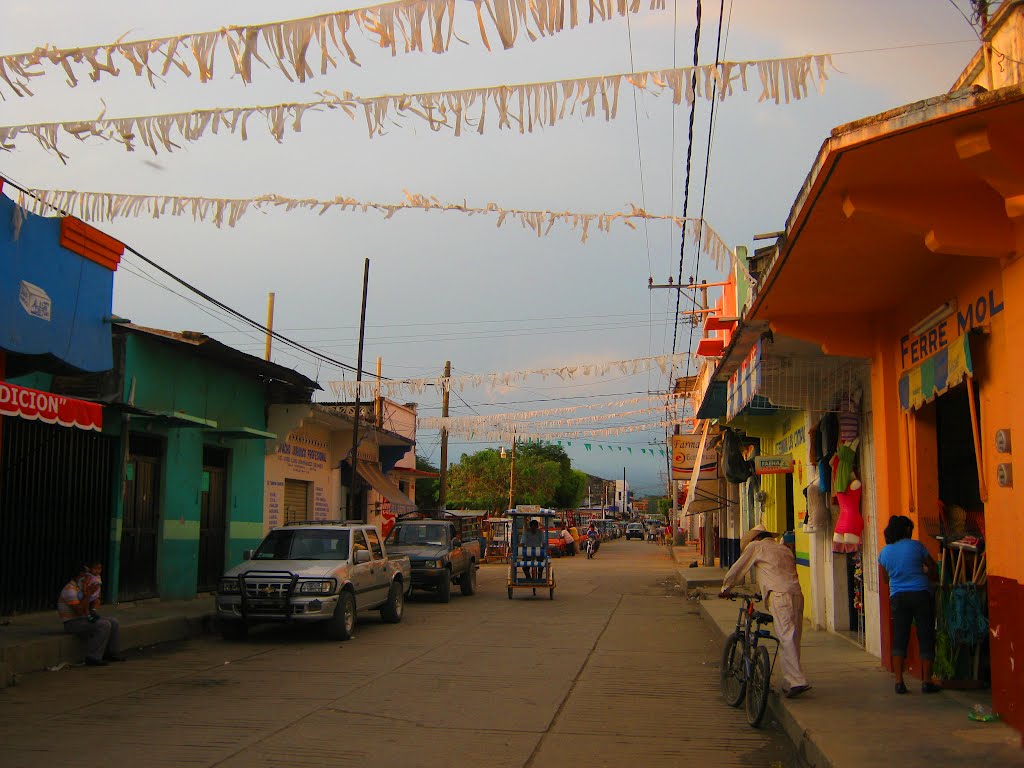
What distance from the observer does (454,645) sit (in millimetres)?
13594

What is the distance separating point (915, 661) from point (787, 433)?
7.82 metres

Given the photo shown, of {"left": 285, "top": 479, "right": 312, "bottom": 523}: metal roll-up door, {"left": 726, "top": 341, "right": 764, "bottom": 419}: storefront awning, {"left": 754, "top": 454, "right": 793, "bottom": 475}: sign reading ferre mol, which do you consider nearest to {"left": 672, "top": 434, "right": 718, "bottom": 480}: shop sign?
{"left": 285, "top": 479, "right": 312, "bottom": 523}: metal roll-up door

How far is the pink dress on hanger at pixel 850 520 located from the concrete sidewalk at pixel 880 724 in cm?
141

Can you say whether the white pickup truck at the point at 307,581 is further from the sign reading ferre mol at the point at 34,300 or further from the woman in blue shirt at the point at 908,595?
the woman in blue shirt at the point at 908,595

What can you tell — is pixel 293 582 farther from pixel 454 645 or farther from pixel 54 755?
pixel 54 755

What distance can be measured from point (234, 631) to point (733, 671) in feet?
26.9

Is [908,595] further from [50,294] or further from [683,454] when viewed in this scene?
[683,454]

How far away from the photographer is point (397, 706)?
29.3 feet

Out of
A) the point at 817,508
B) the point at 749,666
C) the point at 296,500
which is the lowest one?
the point at 749,666

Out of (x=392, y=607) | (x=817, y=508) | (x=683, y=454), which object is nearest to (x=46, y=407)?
(x=392, y=607)

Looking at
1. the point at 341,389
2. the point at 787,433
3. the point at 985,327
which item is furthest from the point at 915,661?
the point at 341,389

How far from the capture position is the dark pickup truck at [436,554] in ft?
68.8

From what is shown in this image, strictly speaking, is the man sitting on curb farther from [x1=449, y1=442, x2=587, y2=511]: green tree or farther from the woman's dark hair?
[x1=449, y1=442, x2=587, y2=511]: green tree

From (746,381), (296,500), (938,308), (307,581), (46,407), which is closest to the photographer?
(938,308)
